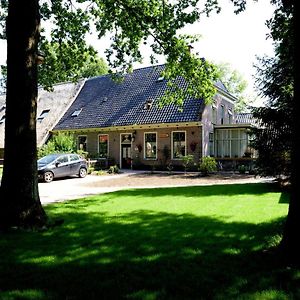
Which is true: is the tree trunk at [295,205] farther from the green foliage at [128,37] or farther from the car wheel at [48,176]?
the car wheel at [48,176]

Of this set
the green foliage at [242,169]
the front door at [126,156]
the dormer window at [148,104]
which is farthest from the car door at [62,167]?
the green foliage at [242,169]

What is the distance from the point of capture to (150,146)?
1033 inches

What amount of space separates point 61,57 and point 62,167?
27.5 feet

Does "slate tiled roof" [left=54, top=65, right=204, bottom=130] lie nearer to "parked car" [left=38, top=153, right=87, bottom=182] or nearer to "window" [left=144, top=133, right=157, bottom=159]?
"window" [left=144, top=133, right=157, bottom=159]

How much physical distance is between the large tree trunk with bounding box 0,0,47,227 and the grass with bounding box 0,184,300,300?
0.62 m

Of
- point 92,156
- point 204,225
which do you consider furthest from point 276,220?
point 92,156

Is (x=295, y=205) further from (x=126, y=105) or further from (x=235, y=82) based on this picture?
(x=235, y=82)

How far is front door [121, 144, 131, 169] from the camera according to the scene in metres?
27.2

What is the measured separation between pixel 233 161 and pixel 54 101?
773 inches

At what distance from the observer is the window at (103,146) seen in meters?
28.1

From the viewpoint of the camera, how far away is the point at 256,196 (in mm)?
10609

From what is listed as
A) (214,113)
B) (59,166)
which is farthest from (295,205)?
(214,113)

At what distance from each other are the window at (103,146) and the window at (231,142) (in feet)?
30.4

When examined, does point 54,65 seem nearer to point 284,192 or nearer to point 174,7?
point 174,7
